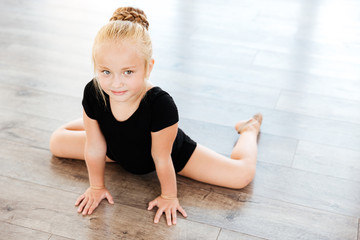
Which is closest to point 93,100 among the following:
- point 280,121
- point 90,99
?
point 90,99

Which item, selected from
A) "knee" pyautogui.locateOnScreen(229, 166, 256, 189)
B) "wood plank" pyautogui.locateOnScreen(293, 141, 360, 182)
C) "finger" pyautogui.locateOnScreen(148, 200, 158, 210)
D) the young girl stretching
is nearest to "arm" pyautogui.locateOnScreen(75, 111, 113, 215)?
the young girl stretching

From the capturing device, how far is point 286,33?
2.45 m

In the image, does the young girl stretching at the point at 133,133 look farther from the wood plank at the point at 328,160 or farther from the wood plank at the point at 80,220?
the wood plank at the point at 328,160

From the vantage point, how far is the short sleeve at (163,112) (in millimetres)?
1185

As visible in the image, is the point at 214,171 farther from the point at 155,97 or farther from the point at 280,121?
the point at 280,121

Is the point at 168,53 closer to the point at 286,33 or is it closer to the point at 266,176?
the point at 286,33

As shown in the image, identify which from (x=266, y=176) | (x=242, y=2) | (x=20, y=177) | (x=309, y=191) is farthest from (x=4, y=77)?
(x=242, y=2)

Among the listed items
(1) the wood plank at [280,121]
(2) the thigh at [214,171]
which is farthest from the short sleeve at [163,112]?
(1) the wood plank at [280,121]

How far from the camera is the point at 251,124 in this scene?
1606 mm

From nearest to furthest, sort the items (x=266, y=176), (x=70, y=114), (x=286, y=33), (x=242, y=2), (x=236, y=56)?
1. (x=266, y=176)
2. (x=70, y=114)
3. (x=236, y=56)
4. (x=286, y=33)
5. (x=242, y=2)

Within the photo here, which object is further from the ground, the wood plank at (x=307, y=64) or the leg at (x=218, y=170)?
the wood plank at (x=307, y=64)

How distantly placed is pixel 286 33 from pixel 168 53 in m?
0.68

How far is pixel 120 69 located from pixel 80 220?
18.0 inches

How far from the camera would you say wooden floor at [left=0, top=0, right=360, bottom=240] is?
4.17 feet
